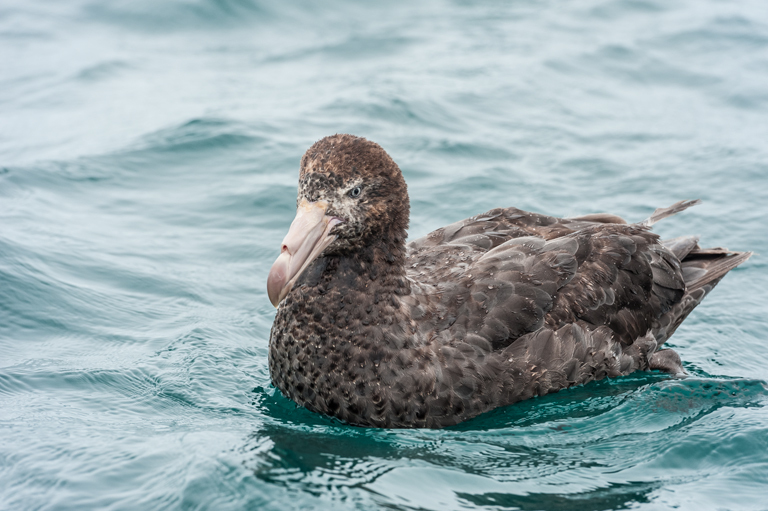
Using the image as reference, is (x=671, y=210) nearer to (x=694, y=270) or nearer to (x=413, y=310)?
(x=694, y=270)

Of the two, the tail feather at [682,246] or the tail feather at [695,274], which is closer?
the tail feather at [695,274]

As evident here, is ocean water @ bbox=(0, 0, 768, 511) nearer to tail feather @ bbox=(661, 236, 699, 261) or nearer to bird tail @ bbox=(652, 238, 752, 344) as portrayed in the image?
bird tail @ bbox=(652, 238, 752, 344)

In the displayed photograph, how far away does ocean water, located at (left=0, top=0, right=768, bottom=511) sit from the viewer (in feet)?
17.2

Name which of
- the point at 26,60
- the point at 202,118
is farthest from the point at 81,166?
the point at 26,60

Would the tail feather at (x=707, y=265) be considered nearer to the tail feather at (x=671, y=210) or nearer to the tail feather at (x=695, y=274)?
the tail feather at (x=695, y=274)

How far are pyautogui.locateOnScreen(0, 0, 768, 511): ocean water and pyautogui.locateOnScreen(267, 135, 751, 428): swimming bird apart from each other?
0.24 m

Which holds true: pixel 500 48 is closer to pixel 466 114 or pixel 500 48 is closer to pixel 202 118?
pixel 466 114

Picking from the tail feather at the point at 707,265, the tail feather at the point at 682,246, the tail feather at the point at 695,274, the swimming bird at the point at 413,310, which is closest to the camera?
the swimming bird at the point at 413,310

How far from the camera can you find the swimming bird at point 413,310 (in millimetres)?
5617

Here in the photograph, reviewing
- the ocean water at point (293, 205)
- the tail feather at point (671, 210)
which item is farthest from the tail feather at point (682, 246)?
the ocean water at point (293, 205)

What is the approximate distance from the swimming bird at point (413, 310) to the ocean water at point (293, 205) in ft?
0.78

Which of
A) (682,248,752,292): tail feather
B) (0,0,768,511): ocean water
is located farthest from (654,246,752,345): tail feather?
(0,0,768,511): ocean water

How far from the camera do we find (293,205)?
→ 10.4 metres

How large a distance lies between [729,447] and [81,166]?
830 cm
